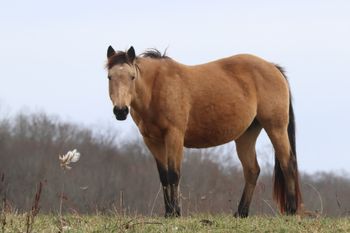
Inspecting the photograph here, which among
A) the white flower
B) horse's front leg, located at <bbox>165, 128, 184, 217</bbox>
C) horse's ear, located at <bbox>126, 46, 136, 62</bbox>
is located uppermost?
horse's ear, located at <bbox>126, 46, 136, 62</bbox>

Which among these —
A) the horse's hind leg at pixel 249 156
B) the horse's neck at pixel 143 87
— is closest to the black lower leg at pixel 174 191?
the horse's neck at pixel 143 87

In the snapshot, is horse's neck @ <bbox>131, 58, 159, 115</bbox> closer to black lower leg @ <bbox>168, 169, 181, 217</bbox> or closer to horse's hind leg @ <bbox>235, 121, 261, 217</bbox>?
black lower leg @ <bbox>168, 169, 181, 217</bbox>

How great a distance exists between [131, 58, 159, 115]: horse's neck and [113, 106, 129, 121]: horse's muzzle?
0.62 m

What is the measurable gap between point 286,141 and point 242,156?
31.2 inches

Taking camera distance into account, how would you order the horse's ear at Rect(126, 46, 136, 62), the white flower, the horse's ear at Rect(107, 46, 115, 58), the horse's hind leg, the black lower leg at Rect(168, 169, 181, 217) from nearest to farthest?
the white flower
the black lower leg at Rect(168, 169, 181, 217)
the horse's ear at Rect(126, 46, 136, 62)
the horse's ear at Rect(107, 46, 115, 58)
the horse's hind leg

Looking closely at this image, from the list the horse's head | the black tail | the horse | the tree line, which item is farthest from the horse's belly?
the tree line

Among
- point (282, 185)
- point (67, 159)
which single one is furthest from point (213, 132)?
point (67, 159)

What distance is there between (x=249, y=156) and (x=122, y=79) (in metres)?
2.99

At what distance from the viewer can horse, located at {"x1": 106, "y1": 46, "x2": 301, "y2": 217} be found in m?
10.5

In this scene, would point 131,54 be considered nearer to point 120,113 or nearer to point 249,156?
point 120,113

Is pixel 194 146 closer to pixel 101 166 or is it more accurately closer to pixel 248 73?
pixel 248 73

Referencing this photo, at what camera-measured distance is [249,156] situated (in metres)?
12.2

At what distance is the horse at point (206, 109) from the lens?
10.5 m

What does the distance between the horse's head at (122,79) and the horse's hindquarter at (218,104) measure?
3.55 feet
